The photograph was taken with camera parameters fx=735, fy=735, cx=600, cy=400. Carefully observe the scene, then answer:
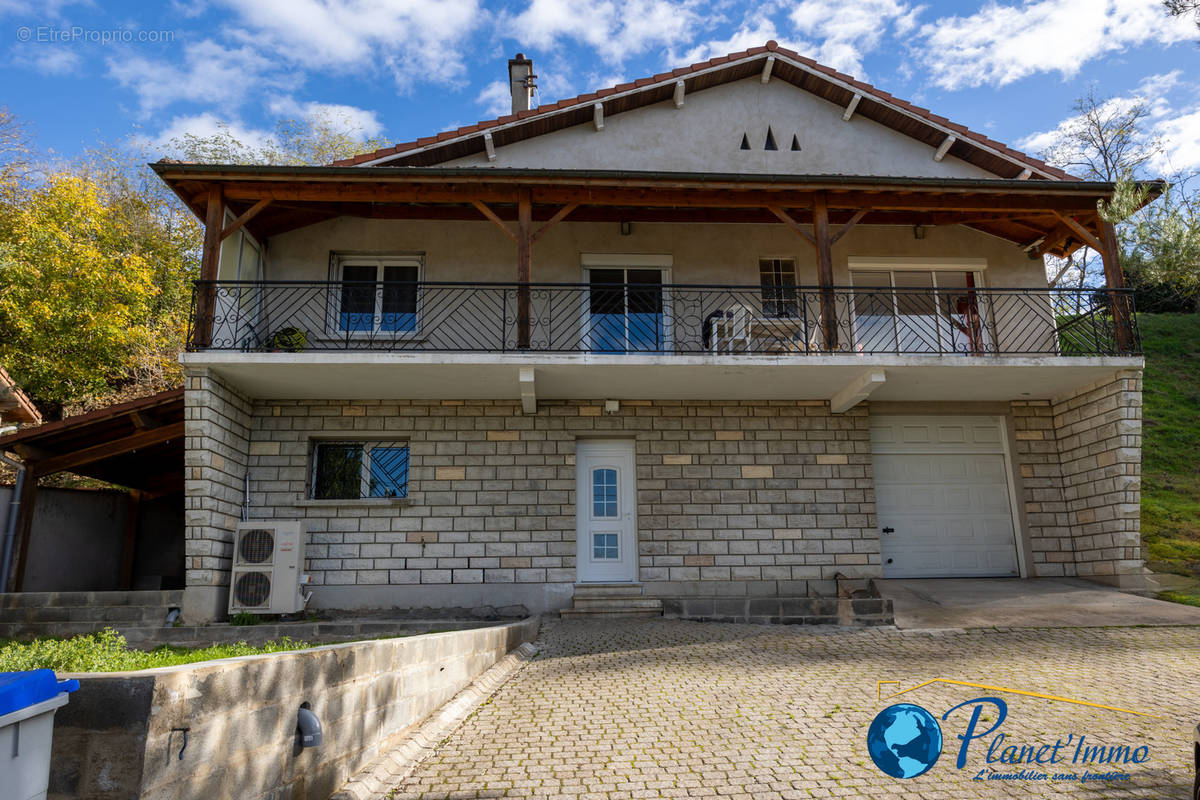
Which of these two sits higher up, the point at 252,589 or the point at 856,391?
the point at 856,391

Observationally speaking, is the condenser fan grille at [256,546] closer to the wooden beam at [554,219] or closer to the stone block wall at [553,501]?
the stone block wall at [553,501]

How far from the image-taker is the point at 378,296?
10.7 meters

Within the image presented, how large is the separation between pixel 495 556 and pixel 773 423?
4.21 m

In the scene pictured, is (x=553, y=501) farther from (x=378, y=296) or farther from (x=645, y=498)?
(x=378, y=296)

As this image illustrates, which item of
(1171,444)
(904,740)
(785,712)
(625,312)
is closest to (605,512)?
(625,312)

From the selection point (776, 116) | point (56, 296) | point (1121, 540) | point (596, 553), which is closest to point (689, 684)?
point (596, 553)

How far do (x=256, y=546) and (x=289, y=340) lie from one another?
275cm

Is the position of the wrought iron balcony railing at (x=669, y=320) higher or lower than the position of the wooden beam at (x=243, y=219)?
lower

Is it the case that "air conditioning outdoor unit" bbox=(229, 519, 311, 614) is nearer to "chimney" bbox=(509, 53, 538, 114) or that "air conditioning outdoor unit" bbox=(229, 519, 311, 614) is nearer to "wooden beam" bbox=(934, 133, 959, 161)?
"chimney" bbox=(509, 53, 538, 114)

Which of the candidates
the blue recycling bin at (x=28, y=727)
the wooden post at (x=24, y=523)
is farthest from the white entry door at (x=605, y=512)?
the blue recycling bin at (x=28, y=727)

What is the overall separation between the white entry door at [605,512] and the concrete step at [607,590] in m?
0.25

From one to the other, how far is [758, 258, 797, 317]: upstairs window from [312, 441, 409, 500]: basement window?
5.65 meters

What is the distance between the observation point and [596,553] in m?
9.95

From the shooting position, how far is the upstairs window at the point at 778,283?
1081 centimetres
